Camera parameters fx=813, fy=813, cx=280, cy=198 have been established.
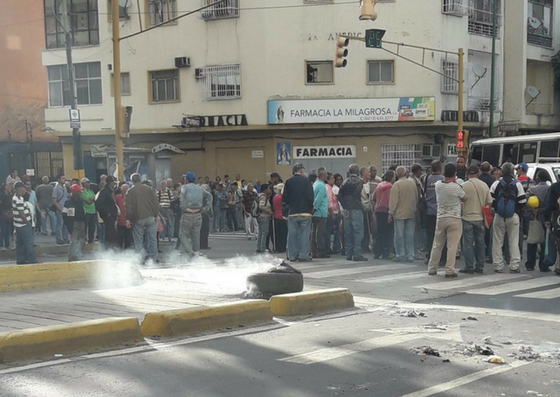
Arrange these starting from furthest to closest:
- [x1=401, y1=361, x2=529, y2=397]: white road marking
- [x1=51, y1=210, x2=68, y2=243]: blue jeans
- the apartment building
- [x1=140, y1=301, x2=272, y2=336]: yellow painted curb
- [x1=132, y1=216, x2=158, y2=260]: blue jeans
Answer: the apartment building → [x1=51, y1=210, x2=68, y2=243]: blue jeans → [x1=132, y1=216, x2=158, y2=260]: blue jeans → [x1=140, y1=301, x2=272, y2=336]: yellow painted curb → [x1=401, y1=361, x2=529, y2=397]: white road marking

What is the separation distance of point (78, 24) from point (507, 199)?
29.0 m

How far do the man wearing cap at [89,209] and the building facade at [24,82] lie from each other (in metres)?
30.8

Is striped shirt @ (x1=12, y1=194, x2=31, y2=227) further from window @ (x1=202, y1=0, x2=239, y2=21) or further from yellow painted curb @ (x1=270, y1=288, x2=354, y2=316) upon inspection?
window @ (x1=202, y1=0, x2=239, y2=21)

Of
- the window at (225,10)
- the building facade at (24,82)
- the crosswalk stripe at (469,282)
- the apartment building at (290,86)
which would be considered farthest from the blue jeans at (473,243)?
the building facade at (24,82)

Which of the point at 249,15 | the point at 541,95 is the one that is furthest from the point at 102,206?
the point at 541,95

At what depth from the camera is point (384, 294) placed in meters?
11.6

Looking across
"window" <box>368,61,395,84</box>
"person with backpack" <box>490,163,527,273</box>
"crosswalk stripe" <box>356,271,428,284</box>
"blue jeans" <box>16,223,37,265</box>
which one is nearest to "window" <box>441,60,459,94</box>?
"window" <box>368,61,395,84</box>

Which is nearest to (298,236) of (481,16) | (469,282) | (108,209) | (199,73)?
(108,209)

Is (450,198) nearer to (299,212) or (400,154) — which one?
(299,212)

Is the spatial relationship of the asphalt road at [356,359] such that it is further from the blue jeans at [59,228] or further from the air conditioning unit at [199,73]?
the air conditioning unit at [199,73]

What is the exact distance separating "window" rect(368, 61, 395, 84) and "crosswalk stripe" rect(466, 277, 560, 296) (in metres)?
21.3

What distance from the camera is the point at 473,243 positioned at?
13867 mm

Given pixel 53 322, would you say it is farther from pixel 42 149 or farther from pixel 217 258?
pixel 42 149

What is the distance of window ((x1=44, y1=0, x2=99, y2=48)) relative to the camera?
3803cm
